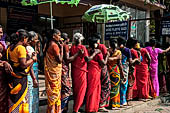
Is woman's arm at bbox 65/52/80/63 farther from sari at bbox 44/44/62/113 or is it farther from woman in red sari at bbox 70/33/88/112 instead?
sari at bbox 44/44/62/113

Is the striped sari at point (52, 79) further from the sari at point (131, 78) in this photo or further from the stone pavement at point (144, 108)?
the sari at point (131, 78)

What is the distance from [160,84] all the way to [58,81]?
170 inches

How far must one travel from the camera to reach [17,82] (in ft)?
11.1

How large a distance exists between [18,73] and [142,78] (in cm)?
371

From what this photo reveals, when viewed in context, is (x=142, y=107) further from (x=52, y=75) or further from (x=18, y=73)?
(x=18, y=73)

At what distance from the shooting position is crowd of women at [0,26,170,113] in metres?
3.41

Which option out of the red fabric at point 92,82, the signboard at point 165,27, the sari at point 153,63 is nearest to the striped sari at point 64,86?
the red fabric at point 92,82

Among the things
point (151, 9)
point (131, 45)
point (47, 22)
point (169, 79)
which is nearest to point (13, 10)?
point (47, 22)

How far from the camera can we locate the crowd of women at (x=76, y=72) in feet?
11.2

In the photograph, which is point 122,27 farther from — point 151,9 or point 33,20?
point 151,9

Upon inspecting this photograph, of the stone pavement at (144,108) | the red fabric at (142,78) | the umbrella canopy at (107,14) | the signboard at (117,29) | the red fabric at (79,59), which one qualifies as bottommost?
the stone pavement at (144,108)

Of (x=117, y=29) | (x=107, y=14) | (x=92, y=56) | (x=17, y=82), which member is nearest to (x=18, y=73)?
(x=17, y=82)

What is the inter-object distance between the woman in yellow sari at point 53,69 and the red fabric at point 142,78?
2.78 meters

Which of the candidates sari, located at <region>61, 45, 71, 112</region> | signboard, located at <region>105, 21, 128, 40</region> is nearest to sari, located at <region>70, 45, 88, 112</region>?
sari, located at <region>61, 45, 71, 112</region>
